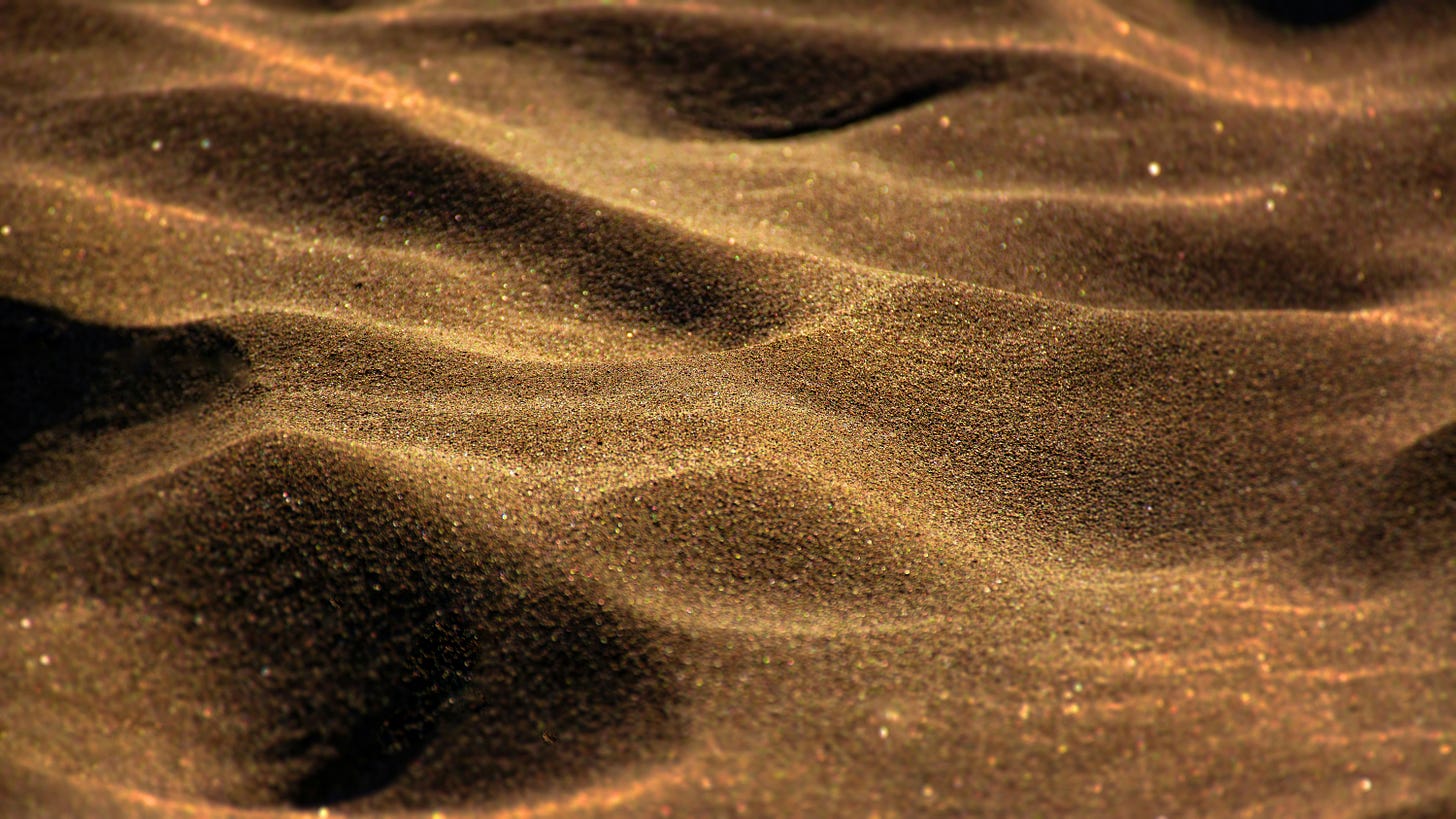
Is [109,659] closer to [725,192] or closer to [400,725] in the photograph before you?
[400,725]

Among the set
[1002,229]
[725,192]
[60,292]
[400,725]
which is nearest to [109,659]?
[400,725]

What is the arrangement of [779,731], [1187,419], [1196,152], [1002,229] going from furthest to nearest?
1. [1196,152]
2. [1002,229]
3. [1187,419]
4. [779,731]

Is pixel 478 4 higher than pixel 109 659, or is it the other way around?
pixel 478 4

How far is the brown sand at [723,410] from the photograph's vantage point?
0.97 metres

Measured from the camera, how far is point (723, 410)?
124 centimetres

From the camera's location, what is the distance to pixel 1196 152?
1.65 meters

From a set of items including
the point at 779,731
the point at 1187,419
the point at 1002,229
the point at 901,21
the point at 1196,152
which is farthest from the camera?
the point at 901,21

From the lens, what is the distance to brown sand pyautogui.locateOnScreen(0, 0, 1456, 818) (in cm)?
97

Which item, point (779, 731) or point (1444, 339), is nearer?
point (779, 731)

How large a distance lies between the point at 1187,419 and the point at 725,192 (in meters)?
0.72

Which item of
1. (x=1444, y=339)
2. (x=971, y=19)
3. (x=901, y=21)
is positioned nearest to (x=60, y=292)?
(x=901, y=21)

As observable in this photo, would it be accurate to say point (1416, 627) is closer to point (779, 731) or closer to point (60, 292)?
point (779, 731)

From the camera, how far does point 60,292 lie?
135cm

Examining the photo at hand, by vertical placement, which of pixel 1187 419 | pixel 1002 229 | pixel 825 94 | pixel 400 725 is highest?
pixel 825 94
